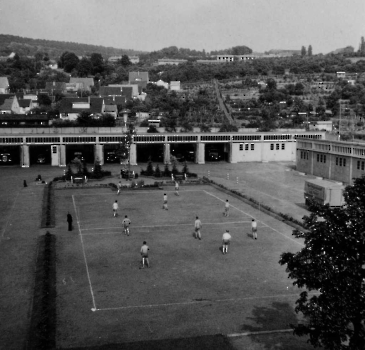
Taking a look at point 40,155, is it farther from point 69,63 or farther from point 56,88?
point 69,63

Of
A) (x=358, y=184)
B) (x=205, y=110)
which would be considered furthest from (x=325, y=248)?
(x=205, y=110)

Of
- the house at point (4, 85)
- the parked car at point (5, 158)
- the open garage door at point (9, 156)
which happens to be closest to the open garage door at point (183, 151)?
the open garage door at point (9, 156)

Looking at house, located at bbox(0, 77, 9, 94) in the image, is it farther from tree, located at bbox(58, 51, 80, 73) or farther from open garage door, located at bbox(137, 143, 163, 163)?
open garage door, located at bbox(137, 143, 163, 163)

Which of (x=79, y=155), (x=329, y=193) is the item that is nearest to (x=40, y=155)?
(x=79, y=155)

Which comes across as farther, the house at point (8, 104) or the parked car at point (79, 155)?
the house at point (8, 104)

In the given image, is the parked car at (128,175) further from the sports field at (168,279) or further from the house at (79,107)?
the house at (79,107)

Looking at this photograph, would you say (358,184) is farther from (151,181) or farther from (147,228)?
(151,181)

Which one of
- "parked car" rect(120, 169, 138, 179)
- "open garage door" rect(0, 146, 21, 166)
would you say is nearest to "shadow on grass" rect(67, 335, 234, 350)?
"parked car" rect(120, 169, 138, 179)
